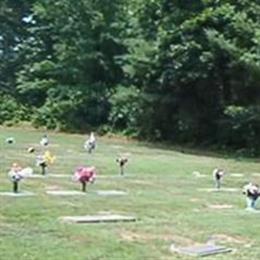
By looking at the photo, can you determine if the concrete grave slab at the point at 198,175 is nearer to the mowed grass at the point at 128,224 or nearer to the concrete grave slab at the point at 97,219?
the mowed grass at the point at 128,224

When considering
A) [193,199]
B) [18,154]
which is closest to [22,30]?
[18,154]

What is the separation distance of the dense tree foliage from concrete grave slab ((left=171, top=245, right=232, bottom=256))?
61.7ft

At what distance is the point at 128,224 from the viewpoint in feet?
31.3

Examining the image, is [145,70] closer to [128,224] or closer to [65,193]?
[65,193]

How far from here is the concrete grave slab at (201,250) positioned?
788 cm

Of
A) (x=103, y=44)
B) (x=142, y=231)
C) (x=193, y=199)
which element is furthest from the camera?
(x=103, y=44)

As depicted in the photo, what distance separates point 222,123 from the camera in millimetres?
30391

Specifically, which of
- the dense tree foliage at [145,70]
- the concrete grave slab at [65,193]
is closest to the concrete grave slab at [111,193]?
the concrete grave slab at [65,193]

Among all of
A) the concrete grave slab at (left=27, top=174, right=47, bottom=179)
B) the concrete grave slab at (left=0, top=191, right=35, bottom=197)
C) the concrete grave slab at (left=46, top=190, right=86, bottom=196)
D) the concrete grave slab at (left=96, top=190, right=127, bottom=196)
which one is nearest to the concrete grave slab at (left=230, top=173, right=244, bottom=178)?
the concrete grave slab at (left=27, top=174, right=47, bottom=179)

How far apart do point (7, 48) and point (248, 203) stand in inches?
1368

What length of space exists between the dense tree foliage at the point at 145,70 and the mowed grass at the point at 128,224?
11.7 metres

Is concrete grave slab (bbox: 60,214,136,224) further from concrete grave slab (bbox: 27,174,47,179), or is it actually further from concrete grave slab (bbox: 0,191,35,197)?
concrete grave slab (bbox: 27,174,47,179)

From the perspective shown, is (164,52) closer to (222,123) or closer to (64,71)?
(222,123)

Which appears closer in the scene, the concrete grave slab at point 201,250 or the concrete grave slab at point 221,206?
the concrete grave slab at point 201,250
